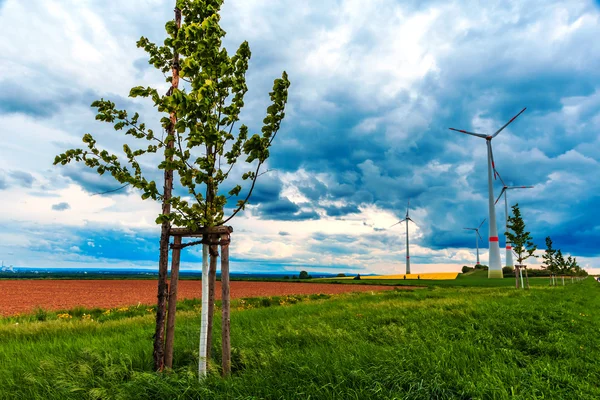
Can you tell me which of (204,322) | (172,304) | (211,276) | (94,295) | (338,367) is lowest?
(94,295)

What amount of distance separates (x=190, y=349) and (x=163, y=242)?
299 cm

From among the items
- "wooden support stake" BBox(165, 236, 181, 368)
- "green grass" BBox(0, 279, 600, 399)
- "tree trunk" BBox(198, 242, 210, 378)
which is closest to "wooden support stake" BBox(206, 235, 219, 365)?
"tree trunk" BBox(198, 242, 210, 378)

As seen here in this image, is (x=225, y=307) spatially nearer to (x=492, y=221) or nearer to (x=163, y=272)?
(x=163, y=272)

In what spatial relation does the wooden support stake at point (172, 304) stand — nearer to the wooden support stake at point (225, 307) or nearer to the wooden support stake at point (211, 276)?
the wooden support stake at point (211, 276)

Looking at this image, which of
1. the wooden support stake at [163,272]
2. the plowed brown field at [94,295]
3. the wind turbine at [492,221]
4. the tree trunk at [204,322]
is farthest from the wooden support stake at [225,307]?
the wind turbine at [492,221]

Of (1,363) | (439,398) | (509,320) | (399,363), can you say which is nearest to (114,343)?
A: (1,363)

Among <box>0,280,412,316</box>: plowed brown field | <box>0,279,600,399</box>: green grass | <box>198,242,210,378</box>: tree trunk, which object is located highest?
<box>198,242,210,378</box>: tree trunk

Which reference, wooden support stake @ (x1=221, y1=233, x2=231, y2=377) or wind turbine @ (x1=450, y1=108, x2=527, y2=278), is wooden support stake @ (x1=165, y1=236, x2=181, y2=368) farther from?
wind turbine @ (x1=450, y1=108, x2=527, y2=278)

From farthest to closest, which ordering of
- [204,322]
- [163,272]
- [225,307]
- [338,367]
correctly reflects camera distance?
[163,272]
[225,307]
[204,322]
[338,367]

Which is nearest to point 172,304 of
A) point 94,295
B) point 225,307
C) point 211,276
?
point 211,276

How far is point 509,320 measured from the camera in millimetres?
12070

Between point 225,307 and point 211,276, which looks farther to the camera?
point 211,276

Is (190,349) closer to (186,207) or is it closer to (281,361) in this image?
(281,361)

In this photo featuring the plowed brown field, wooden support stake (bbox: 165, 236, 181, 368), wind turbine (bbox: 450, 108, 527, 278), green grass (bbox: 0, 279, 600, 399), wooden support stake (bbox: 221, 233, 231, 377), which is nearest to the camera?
green grass (bbox: 0, 279, 600, 399)
